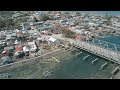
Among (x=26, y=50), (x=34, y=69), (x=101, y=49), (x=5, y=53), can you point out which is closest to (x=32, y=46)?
(x=26, y=50)

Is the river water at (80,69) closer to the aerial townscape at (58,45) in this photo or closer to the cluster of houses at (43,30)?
the aerial townscape at (58,45)

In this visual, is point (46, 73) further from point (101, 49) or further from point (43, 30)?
point (43, 30)

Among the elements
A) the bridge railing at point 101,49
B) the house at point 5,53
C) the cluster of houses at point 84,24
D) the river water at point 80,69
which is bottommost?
the river water at point 80,69

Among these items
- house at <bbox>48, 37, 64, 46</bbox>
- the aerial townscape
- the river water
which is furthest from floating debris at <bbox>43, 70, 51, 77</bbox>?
house at <bbox>48, 37, 64, 46</bbox>

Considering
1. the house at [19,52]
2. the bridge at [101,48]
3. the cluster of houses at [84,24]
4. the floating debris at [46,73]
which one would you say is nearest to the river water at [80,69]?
the floating debris at [46,73]

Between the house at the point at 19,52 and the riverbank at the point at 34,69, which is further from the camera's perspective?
the house at the point at 19,52
